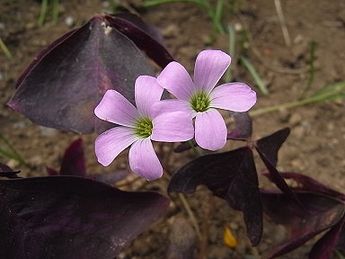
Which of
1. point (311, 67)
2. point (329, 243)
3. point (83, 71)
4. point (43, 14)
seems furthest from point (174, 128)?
point (43, 14)

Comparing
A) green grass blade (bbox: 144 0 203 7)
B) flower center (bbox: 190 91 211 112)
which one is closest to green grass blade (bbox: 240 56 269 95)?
green grass blade (bbox: 144 0 203 7)

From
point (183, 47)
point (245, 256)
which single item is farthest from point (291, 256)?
point (183, 47)

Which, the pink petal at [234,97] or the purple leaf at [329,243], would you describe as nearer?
the pink petal at [234,97]

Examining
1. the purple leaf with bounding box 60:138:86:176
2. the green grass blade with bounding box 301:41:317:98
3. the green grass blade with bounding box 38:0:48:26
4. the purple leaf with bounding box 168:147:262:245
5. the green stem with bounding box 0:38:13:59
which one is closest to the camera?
the purple leaf with bounding box 168:147:262:245

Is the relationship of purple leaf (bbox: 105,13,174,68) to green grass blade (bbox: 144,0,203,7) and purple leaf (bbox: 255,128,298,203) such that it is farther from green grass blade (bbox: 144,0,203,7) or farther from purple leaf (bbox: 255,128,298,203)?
green grass blade (bbox: 144,0,203,7)

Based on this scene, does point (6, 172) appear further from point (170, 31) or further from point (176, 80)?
point (170, 31)

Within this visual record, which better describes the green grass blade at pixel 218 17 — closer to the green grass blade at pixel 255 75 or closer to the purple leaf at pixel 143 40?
the green grass blade at pixel 255 75

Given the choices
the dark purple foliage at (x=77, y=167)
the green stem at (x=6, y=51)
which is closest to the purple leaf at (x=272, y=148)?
the dark purple foliage at (x=77, y=167)

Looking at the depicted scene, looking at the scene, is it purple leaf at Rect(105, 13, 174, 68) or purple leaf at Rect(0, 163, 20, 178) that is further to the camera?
purple leaf at Rect(105, 13, 174, 68)
